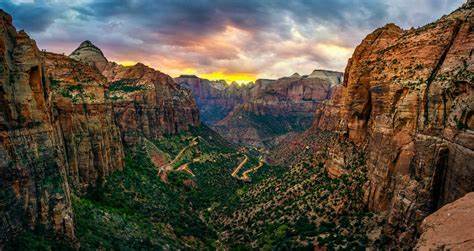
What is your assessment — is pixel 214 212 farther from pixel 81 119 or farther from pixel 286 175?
pixel 81 119

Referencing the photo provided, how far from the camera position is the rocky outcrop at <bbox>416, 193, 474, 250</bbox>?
17188 millimetres

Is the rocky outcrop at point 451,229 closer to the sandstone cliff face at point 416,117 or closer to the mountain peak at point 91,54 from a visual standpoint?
the sandstone cliff face at point 416,117

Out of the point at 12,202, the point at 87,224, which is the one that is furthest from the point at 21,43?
the point at 87,224

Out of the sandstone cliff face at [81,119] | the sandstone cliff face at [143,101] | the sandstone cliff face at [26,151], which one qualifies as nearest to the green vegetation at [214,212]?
the sandstone cliff face at [26,151]

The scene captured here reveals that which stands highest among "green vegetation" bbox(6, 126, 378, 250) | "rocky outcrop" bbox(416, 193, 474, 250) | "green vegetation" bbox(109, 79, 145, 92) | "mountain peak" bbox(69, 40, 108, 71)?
"mountain peak" bbox(69, 40, 108, 71)

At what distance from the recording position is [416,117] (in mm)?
37250

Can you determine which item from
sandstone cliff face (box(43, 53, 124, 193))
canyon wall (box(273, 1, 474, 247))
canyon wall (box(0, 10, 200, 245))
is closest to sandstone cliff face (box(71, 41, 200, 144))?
canyon wall (box(0, 10, 200, 245))

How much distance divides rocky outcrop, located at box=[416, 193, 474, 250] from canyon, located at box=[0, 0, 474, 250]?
0.10 metres

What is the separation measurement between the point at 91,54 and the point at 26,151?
108655mm

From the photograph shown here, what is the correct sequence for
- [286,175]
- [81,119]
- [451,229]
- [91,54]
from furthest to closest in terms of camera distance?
1. [91,54]
2. [286,175]
3. [81,119]
4. [451,229]

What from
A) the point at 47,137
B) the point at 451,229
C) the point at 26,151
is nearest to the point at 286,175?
the point at 47,137

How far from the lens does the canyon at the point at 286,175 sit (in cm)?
3125

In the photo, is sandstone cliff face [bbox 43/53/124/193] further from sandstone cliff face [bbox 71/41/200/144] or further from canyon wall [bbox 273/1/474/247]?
canyon wall [bbox 273/1/474/247]

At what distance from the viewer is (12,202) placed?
104 feet
